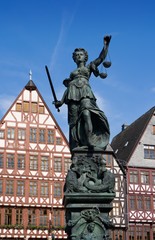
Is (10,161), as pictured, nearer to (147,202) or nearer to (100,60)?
(147,202)

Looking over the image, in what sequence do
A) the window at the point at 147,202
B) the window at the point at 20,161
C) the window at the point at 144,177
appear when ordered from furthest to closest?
the window at the point at 144,177 → the window at the point at 147,202 → the window at the point at 20,161

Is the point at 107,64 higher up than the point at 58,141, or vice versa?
the point at 58,141

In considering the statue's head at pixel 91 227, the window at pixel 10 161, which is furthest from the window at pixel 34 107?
the statue's head at pixel 91 227

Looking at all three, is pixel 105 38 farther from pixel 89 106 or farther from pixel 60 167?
pixel 60 167

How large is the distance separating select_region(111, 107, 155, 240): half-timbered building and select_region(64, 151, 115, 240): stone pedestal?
27028mm

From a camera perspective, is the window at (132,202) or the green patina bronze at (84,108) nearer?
the green patina bronze at (84,108)

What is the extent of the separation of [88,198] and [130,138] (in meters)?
30.4

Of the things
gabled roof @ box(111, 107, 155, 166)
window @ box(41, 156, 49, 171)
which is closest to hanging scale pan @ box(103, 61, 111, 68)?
window @ box(41, 156, 49, 171)

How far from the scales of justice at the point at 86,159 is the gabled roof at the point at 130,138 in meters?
27.1

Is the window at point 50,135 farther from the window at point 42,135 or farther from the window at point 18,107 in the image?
the window at point 18,107

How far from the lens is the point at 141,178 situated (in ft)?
113

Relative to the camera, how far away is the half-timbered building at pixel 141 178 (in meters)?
33.3

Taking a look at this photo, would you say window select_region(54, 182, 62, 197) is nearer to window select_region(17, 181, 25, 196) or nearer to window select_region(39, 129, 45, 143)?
window select_region(17, 181, 25, 196)

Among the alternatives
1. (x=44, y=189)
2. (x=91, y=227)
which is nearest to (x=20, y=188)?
(x=44, y=189)
